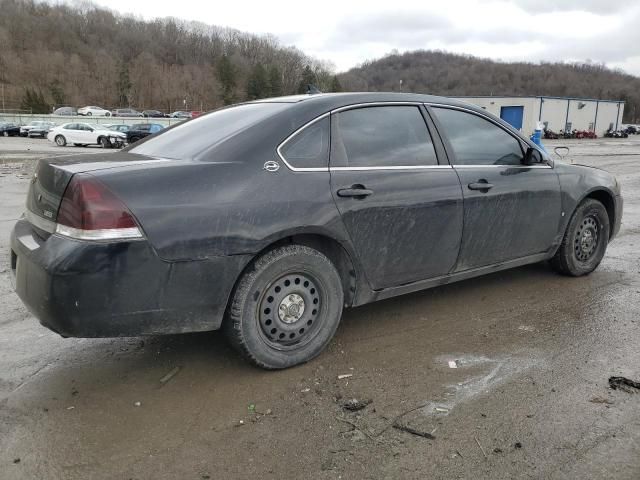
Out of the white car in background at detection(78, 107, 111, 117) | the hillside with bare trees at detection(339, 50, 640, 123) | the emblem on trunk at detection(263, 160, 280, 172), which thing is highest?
the hillside with bare trees at detection(339, 50, 640, 123)

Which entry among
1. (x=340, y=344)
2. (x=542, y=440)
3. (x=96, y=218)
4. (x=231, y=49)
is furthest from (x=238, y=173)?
(x=231, y=49)

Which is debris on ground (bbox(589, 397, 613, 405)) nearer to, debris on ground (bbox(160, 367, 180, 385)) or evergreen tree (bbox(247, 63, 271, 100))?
debris on ground (bbox(160, 367, 180, 385))

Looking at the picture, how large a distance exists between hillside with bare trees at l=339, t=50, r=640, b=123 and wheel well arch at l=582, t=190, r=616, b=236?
4768 inches

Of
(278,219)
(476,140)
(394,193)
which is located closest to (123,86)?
(476,140)

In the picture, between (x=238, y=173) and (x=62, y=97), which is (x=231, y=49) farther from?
(x=238, y=173)

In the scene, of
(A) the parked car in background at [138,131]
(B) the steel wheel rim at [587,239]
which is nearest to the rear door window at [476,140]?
(B) the steel wheel rim at [587,239]

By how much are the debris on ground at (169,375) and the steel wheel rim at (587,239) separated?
3.72 metres

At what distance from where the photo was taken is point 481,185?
157 inches

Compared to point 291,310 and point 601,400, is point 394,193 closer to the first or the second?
point 291,310

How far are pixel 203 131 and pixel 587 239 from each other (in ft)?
12.2

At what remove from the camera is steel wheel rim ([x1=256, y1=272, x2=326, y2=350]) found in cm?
319

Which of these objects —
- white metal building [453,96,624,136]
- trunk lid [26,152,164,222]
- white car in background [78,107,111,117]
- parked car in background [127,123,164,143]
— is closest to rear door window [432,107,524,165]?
trunk lid [26,152,164,222]

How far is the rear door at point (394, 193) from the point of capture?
339cm

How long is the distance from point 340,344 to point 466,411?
1071 mm
